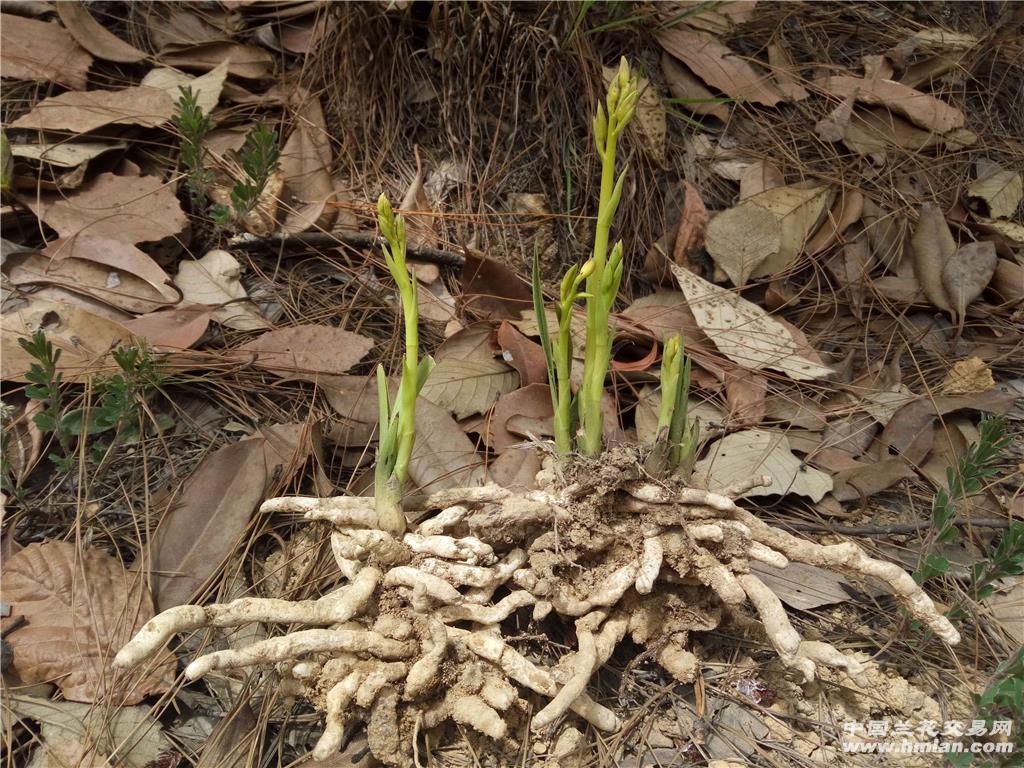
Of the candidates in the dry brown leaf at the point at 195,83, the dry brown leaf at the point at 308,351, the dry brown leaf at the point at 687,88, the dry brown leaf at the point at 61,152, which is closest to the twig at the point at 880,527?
the dry brown leaf at the point at 308,351

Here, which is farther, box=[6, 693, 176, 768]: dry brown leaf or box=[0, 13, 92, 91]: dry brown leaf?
box=[0, 13, 92, 91]: dry brown leaf

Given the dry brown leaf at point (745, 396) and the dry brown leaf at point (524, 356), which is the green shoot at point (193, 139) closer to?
the dry brown leaf at point (524, 356)

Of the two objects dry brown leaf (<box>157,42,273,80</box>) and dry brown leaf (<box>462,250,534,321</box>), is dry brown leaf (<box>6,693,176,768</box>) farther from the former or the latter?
dry brown leaf (<box>157,42,273,80</box>)

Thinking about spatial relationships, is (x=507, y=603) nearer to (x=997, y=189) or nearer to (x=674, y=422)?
(x=674, y=422)

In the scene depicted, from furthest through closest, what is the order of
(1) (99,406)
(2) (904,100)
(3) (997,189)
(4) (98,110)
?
(2) (904,100) < (3) (997,189) < (4) (98,110) < (1) (99,406)

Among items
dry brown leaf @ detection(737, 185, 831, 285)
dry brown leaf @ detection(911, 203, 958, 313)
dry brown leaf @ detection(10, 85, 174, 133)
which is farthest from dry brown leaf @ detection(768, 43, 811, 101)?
dry brown leaf @ detection(10, 85, 174, 133)

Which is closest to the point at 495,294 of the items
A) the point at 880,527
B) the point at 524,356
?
the point at 524,356
